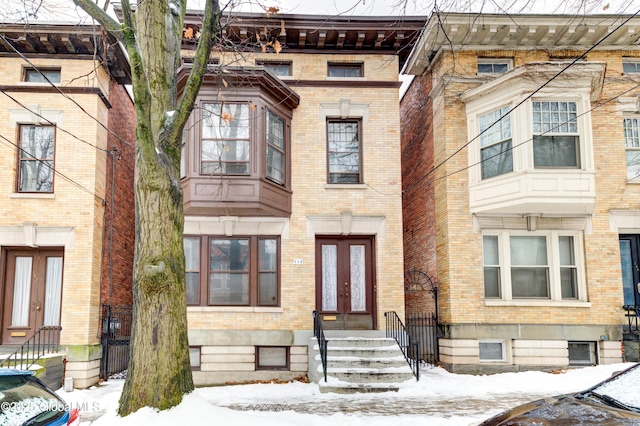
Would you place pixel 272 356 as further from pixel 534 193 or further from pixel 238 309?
pixel 534 193

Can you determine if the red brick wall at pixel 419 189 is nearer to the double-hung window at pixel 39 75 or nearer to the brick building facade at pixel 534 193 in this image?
the brick building facade at pixel 534 193

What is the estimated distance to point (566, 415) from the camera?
4.02 metres

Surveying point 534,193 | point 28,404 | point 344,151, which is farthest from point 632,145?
point 28,404

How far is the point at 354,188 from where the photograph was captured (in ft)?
45.7

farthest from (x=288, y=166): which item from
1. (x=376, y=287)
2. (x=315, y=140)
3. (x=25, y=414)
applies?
(x=25, y=414)

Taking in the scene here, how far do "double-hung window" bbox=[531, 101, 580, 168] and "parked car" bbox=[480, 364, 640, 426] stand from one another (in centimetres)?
932

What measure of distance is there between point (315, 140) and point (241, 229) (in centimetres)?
318

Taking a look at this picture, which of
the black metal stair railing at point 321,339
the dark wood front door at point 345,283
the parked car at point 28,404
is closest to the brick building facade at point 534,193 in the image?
the dark wood front door at point 345,283

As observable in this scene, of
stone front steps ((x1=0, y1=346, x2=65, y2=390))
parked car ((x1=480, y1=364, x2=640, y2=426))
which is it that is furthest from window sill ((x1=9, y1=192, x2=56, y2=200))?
parked car ((x1=480, y1=364, x2=640, y2=426))

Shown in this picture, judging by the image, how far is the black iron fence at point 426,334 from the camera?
13891 mm

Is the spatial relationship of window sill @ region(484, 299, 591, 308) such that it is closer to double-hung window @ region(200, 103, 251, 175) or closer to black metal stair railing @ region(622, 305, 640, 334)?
black metal stair railing @ region(622, 305, 640, 334)

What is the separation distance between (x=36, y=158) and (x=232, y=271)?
Result: 5785mm

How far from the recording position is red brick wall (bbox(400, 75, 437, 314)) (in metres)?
15.0

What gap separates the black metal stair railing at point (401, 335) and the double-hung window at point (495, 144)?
14.7 feet
